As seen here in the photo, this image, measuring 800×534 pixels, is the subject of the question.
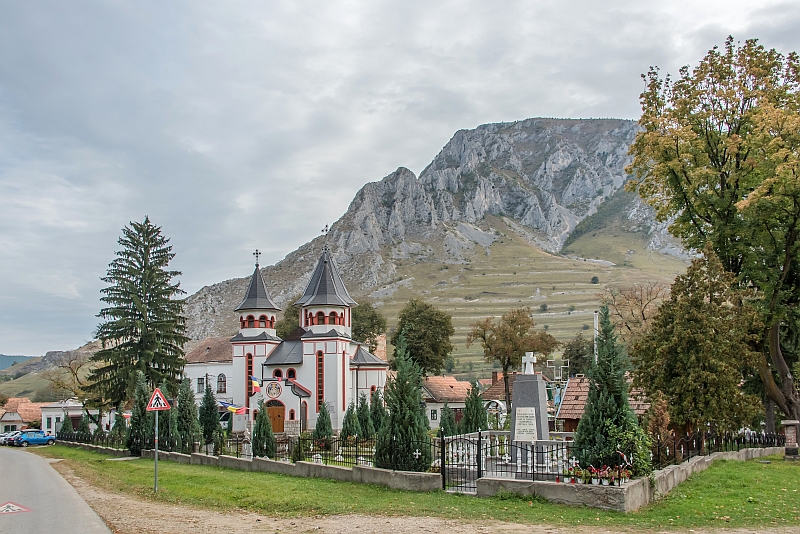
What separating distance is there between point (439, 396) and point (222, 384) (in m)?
19.8

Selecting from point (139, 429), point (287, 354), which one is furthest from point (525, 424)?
point (287, 354)

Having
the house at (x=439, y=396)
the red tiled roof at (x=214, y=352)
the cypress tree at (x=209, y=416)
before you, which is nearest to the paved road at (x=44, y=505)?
the cypress tree at (x=209, y=416)

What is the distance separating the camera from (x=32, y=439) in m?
47.0

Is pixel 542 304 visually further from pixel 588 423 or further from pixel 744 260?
pixel 588 423

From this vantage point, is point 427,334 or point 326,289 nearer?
point 326,289

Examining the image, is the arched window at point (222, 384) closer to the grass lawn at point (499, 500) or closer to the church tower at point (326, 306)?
the church tower at point (326, 306)

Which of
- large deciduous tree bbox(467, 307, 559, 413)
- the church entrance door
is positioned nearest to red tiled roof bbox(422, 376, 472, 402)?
large deciduous tree bbox(467, 307, 559, 413)

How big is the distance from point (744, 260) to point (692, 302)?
5.21 metres

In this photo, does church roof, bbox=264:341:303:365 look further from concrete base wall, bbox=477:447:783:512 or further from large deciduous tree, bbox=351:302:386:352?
concrete base wall, bbox=477:447:783:512

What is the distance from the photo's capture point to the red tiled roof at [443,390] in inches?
2466

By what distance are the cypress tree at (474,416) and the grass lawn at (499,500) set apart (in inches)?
425

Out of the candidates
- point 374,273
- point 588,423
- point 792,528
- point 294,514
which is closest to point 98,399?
point 294,514

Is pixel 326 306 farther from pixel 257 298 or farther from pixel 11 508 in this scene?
pixel 11 508

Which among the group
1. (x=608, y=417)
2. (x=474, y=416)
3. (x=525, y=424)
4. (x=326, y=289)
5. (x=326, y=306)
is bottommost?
(x=474, y=416)
